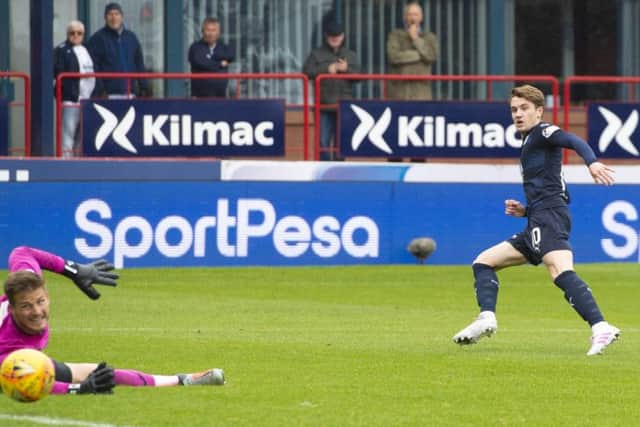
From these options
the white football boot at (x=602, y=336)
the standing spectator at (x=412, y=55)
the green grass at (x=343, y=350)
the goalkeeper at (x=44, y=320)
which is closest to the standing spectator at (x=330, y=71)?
the standing spectator at (x=412, y=55)

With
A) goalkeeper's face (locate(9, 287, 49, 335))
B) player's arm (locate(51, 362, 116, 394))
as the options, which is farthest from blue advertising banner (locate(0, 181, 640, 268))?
goalkeeper's face (locate(9, 287, 49, 335))

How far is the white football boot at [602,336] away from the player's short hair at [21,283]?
4.29 m

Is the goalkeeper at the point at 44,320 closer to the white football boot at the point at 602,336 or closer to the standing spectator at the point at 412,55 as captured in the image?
the white football boot at the point at 602,336

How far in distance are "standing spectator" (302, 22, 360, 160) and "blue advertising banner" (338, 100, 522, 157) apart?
0.33 meters

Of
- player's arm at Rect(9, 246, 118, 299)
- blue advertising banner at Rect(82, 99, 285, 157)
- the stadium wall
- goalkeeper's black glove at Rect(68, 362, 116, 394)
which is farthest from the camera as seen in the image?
blue advertising banner at Rect(82, 99, 285, 157)

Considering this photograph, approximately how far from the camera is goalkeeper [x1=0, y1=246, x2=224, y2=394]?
902 cm

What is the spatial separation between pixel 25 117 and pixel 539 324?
27.9 ft

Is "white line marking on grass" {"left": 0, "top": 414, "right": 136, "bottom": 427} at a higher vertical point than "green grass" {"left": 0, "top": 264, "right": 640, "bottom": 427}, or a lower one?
higher

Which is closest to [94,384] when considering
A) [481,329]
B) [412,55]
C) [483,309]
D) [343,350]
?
[343,350]

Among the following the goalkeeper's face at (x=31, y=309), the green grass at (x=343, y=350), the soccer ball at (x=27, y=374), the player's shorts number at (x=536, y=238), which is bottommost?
the green grass at (x=343, y=350)

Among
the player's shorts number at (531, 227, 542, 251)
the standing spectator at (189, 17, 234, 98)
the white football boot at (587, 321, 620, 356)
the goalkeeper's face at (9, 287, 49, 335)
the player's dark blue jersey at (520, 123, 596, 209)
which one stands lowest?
the white football boot at (587, 321, 620, 356)

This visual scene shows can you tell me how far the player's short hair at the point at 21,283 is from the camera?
895 centimetres

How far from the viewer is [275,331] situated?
1389cm

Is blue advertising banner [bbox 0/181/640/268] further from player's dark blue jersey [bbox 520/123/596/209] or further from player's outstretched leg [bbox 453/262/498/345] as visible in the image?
player's dark blue jersey [bbox 520/123/596/209]
